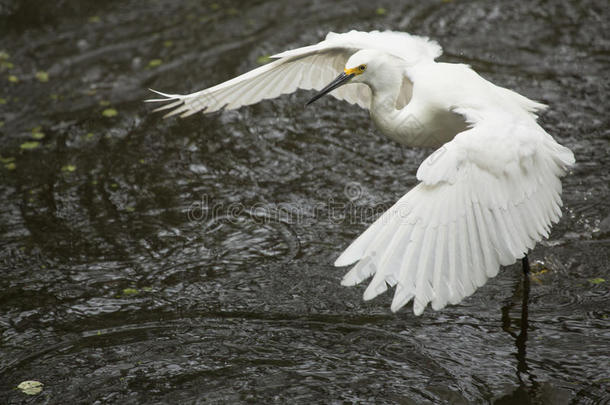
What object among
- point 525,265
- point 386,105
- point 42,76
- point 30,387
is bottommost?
point 30,387

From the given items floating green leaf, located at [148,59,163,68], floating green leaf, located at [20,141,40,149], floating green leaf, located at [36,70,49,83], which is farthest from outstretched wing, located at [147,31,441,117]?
floating green leaf, located at [36,70,49,83]

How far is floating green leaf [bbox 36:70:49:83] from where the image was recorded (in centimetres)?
775

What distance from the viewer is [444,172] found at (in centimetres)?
346

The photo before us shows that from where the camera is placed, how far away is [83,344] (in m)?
4.35

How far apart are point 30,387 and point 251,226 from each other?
1.97m

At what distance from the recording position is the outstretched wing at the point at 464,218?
10.7 feet

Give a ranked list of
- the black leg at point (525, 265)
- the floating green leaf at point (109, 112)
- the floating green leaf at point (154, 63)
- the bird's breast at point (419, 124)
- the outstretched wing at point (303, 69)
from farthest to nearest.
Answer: the floating green leaf at point (154, 63) < the floating green leaf at point (109, 112) < the outstretched wing at point (303, 69) < the black leg at point (525, 265) < the bird's breast at point (419, 124)

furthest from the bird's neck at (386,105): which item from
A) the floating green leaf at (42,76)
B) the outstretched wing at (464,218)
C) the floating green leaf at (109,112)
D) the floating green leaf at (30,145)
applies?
the floating green leaf at (42,76)

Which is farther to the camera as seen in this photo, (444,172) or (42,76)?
(42,76)

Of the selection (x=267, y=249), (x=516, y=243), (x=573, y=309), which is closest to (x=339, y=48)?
(x=267, y=249)

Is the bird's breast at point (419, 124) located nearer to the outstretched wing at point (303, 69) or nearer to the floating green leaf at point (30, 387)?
the outstretched wing at point (303, 69)

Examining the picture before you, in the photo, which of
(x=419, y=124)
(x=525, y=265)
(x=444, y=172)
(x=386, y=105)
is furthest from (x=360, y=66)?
(x=525, y=265)

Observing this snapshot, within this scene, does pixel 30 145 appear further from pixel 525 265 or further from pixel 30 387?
pixel 525 265

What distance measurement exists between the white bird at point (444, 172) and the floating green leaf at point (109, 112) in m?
2.64
